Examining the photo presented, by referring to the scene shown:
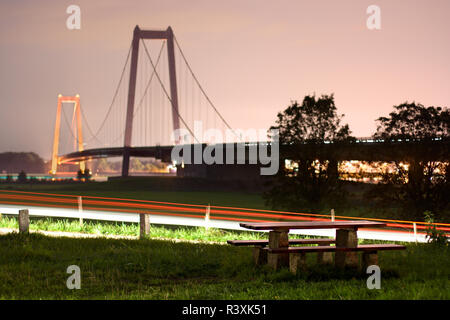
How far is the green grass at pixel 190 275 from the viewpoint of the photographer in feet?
22.7

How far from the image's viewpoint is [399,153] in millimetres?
29328

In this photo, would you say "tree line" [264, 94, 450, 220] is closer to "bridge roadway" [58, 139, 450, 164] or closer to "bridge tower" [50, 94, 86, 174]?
"bridge roadway" [58, 139, 450, 164]

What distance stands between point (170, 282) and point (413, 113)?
24.8m

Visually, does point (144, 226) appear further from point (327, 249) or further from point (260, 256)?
point (327, 249)

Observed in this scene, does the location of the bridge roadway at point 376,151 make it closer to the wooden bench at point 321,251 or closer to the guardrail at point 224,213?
the guardrail at point 224,213

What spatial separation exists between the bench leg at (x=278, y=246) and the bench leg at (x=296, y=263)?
18cm

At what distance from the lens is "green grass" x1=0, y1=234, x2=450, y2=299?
22.7 feet

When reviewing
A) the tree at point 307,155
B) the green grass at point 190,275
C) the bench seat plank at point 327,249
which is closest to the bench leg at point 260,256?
the green grass at point 190,275

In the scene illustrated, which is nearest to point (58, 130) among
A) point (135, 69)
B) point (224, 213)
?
point (135, 69)

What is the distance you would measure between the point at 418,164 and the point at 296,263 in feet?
73.8
